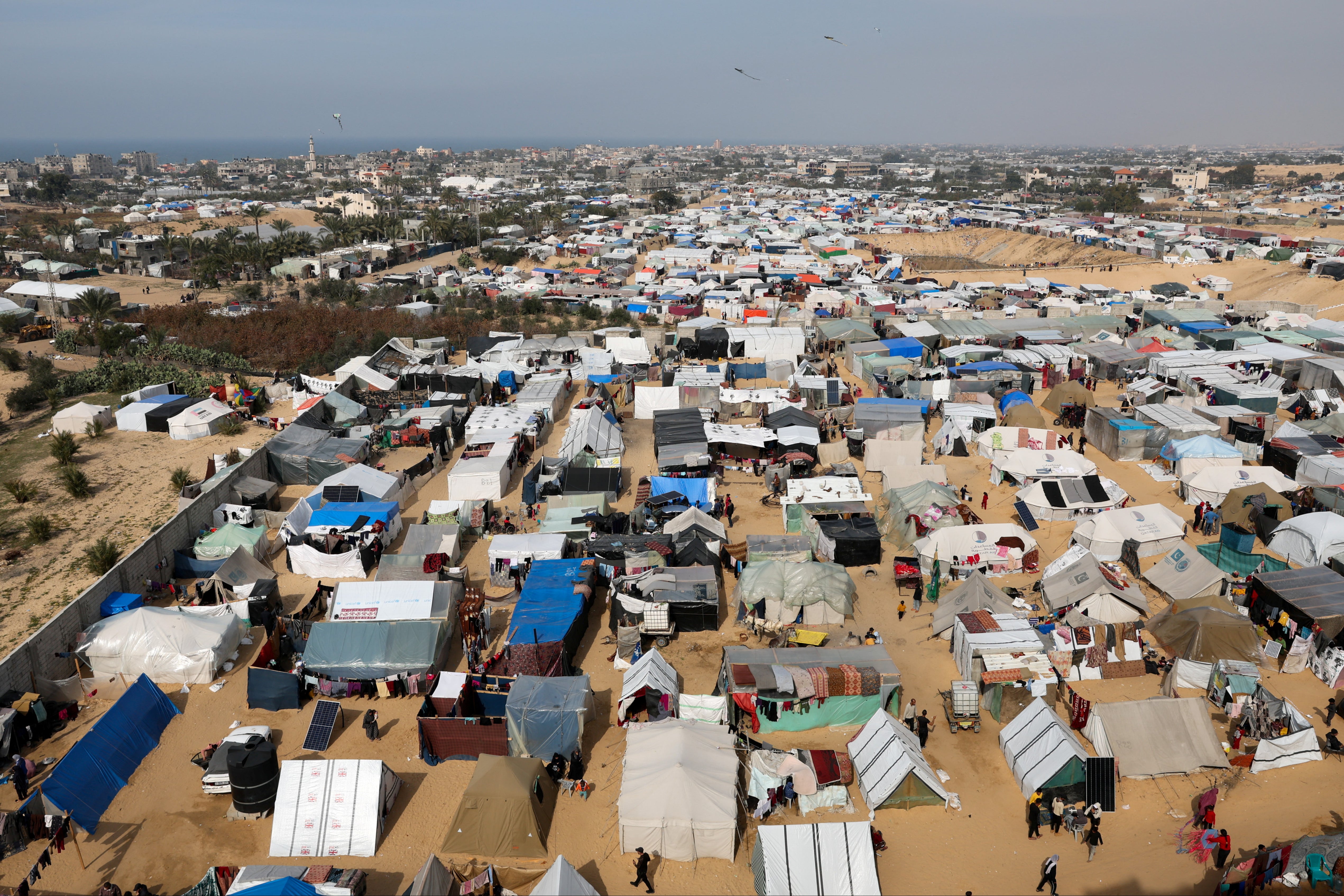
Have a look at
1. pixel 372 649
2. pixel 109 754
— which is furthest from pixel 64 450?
pixel 372 649

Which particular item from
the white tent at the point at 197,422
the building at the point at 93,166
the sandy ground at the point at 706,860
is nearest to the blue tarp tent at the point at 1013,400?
the sandy ground at the point at 706,860

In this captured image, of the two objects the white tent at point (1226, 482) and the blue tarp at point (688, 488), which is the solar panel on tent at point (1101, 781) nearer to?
the blue tarp at point (688, 488)

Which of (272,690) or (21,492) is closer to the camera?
(272,690)

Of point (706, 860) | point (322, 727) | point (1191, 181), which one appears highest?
point (1191, 181)

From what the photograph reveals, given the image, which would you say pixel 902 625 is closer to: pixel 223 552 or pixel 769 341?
pixel 223 552

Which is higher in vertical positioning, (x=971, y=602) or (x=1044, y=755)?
(x=971, y=602)

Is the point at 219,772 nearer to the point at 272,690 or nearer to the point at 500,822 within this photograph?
the point at 272,690

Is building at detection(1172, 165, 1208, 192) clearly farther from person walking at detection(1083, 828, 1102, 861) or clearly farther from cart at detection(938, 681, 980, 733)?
person walking at detection(1083, 828, 1102, 861)
